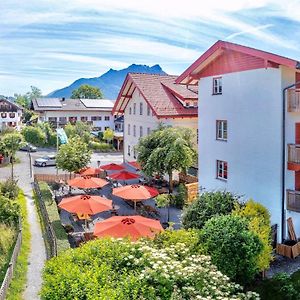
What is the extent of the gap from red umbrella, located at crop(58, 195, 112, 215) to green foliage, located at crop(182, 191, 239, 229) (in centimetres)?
469

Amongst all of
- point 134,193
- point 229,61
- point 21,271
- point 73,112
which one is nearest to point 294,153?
point 229,61

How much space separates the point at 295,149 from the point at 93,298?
13.0 m

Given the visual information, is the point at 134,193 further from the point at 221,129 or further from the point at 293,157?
the point at 293,157

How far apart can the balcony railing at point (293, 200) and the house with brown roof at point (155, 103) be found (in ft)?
47.0

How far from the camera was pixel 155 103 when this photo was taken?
32.1 meters

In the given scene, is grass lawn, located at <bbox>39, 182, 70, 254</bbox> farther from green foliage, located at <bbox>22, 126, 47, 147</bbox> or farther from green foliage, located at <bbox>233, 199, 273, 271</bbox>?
green foliage, located at <bbox>22, 126, 47, 147</bbox>

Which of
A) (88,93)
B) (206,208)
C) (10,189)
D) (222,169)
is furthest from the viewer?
(88,93)

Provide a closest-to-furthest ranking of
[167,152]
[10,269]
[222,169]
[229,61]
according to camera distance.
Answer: [10,269], [229,61], [222,169], [167,152]

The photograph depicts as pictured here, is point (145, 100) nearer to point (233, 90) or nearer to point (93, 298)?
point (233, 90)

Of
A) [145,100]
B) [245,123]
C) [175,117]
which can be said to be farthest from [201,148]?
[145,100]

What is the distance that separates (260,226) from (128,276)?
7.48m

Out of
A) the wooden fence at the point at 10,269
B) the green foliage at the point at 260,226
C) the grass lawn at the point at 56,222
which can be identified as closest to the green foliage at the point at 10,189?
the grass lawn at the point at 56,222

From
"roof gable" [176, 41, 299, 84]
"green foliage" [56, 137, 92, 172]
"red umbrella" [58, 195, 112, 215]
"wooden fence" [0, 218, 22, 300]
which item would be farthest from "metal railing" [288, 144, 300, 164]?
"green foliage" [56, 137, 92, 172]

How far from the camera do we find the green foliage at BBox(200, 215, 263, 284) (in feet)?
40.3
